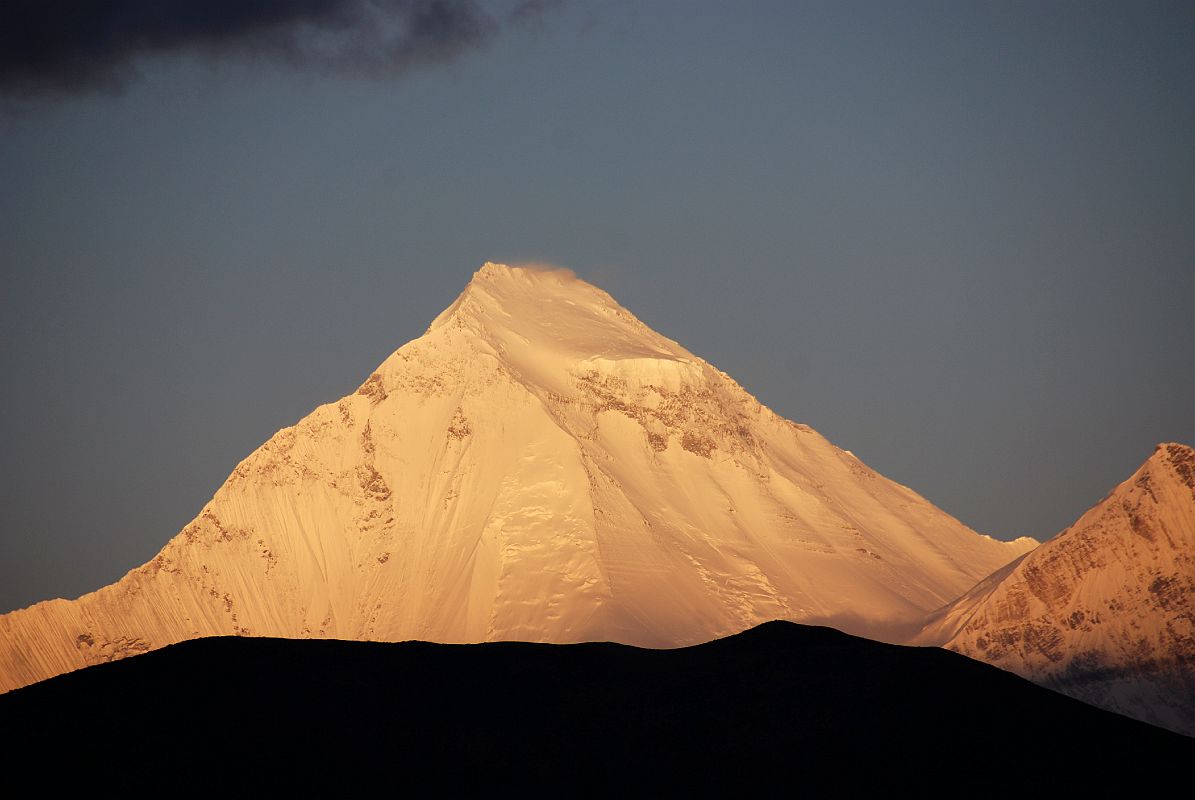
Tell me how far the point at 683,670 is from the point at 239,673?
21.0 metres

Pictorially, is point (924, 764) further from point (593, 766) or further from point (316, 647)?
point (316, 647)

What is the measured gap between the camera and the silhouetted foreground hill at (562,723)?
278 feet

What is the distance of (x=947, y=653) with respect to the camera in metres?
98.8

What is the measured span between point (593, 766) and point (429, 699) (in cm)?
980

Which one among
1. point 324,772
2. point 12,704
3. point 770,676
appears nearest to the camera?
point 324,772

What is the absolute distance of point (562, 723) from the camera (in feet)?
299

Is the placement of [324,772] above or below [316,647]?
below

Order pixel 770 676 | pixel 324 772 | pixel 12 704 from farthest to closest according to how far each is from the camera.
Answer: pixel 770 676
pixel 12 704
pixel 324 772

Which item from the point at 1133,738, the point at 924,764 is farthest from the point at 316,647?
the point at 1133,738

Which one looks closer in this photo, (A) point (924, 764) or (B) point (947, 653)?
(A) point (924, 764)

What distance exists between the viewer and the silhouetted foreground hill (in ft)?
278

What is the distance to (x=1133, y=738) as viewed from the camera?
293 feet

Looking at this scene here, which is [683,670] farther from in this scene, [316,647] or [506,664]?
[316,647]

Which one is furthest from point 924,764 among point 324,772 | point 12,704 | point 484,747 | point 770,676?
point 12,704
